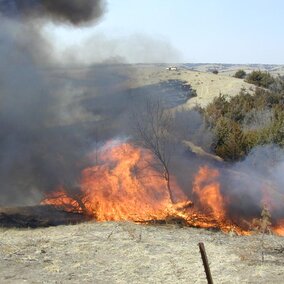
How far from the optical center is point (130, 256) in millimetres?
12625

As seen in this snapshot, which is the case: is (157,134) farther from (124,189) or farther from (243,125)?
(243,125)

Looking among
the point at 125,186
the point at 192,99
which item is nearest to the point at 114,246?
the point at 125,186

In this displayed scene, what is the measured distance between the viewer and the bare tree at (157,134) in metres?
21.0

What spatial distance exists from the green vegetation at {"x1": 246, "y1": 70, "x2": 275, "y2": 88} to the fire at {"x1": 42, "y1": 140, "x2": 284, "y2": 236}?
43.9 metres

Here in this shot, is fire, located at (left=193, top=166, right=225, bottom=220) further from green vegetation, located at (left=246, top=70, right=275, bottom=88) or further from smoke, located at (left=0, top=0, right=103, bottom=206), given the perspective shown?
green vegetation, located at (left=246, top=70, right=275, bottom=88)

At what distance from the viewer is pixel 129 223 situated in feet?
53.9

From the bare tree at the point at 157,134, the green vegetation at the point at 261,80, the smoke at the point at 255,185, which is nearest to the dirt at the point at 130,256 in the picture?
the smoke at the point at 255,185

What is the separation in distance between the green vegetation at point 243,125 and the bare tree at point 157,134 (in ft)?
22.7

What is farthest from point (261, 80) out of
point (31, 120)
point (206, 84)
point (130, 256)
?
point (130, 256)

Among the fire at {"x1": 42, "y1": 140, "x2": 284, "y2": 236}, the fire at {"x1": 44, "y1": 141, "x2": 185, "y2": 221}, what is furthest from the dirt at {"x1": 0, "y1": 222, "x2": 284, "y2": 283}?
the fire at {"x1": 44, "y1": 141, "x2": 185, "y2": 221}

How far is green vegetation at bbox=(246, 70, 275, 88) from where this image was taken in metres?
62.8

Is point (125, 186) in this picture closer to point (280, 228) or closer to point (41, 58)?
point (280, 228)

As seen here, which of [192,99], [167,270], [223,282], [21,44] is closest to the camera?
[223,282]

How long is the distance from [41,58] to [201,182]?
12.1 meters
